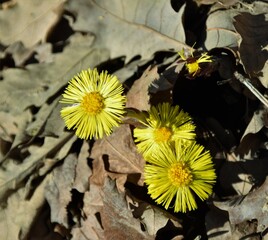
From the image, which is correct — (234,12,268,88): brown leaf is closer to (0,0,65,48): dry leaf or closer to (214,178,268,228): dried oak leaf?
(214,178,268,228): dried oak leaf

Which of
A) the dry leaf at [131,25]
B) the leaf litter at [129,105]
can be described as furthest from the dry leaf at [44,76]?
the dry leaf at [131,25]

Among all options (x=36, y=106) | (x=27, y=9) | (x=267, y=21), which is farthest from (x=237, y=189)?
(x=27, y=9)

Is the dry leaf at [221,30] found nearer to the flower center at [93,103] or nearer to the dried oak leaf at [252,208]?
the flower center at [93,103]

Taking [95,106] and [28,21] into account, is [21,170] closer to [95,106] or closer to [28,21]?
[95,106]

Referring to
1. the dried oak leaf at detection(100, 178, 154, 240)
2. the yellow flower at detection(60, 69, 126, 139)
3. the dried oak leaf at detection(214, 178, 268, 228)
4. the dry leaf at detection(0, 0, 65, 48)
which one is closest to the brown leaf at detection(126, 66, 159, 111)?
the yellow flower at detection(60, 69, 126, 139)

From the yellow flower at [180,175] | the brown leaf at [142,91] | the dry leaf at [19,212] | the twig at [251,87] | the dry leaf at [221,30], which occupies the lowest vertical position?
the dry leaf at [19,212]

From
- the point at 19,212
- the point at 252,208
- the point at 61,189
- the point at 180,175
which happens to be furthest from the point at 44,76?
the point at 252,208
